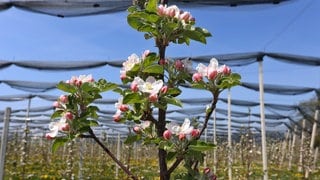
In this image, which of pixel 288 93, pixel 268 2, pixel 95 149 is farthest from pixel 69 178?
pixel 95 149

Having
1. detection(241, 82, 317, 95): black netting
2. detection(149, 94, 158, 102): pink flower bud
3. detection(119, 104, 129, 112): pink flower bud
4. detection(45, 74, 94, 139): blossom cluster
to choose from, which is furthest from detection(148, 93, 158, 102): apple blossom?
detection(241, 82, 317, 95): black netting

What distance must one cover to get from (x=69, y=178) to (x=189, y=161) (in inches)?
132

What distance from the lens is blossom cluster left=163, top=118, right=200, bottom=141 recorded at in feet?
4.25

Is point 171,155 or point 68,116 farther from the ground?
point 68,116

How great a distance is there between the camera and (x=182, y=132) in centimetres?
130

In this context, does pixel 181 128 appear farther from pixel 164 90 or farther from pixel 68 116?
pixel 68 116

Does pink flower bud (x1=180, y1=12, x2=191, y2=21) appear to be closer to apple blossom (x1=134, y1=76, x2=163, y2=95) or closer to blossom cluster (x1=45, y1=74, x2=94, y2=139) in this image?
apple blossom (x1=134, y1=76, x2=163, y2=95)

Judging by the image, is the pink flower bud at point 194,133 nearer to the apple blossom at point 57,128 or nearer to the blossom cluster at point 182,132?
the blossom cluster at point 182,132

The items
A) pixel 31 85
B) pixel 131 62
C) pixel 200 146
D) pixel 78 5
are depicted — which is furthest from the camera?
pixel 31 85

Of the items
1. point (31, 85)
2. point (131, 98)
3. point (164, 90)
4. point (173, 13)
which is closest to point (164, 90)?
point (164, 90)

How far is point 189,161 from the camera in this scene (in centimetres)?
139

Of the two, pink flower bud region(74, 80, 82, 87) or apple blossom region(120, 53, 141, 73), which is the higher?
apple blossom region(120, 53, 141, 73)

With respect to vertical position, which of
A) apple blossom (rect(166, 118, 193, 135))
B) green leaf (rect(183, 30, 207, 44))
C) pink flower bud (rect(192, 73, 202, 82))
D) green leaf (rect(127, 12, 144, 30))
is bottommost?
apple blossom (rect(166, 118, 193, 135))

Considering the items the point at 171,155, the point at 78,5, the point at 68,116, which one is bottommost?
the point at 171,155
